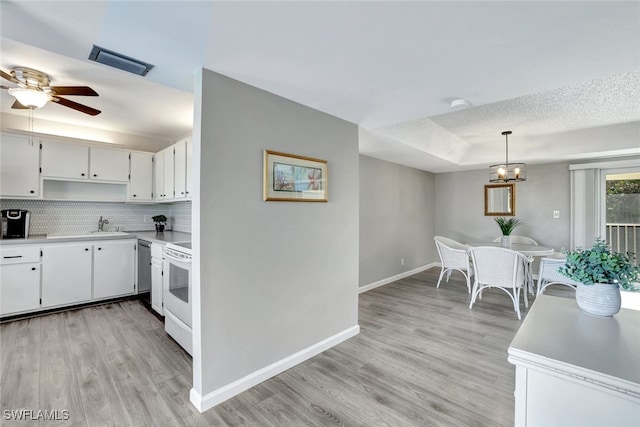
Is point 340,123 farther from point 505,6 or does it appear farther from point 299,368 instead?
point 299,368

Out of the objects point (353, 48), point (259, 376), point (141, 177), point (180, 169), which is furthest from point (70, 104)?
point (259, 376)

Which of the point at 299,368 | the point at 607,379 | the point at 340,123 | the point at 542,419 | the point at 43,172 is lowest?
the point at 299,368

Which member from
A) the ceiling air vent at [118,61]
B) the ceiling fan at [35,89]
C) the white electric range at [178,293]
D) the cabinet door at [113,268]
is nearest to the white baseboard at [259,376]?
the white electric range at [178,293]

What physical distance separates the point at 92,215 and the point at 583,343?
5289 mm

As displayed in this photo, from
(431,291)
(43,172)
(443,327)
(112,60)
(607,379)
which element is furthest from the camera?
(431,291)

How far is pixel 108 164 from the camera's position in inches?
Answer: 154

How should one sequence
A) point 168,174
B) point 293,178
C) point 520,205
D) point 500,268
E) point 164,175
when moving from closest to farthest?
1. point 293,178
2. point 500,268
3. point 168,174
4. point 164,175
5. point 520,205

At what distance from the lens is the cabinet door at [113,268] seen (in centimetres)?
360

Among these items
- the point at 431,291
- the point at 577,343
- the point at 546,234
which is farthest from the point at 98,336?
the point at 546,234

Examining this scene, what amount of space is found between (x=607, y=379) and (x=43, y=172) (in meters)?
5.17

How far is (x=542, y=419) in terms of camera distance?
962 mm

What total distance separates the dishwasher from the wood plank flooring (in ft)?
2.03

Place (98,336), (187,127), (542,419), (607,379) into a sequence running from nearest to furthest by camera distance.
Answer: (607,379) → (542,419) → (98,336) → (187,127)

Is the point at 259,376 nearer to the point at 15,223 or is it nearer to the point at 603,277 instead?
the point at 603,277
